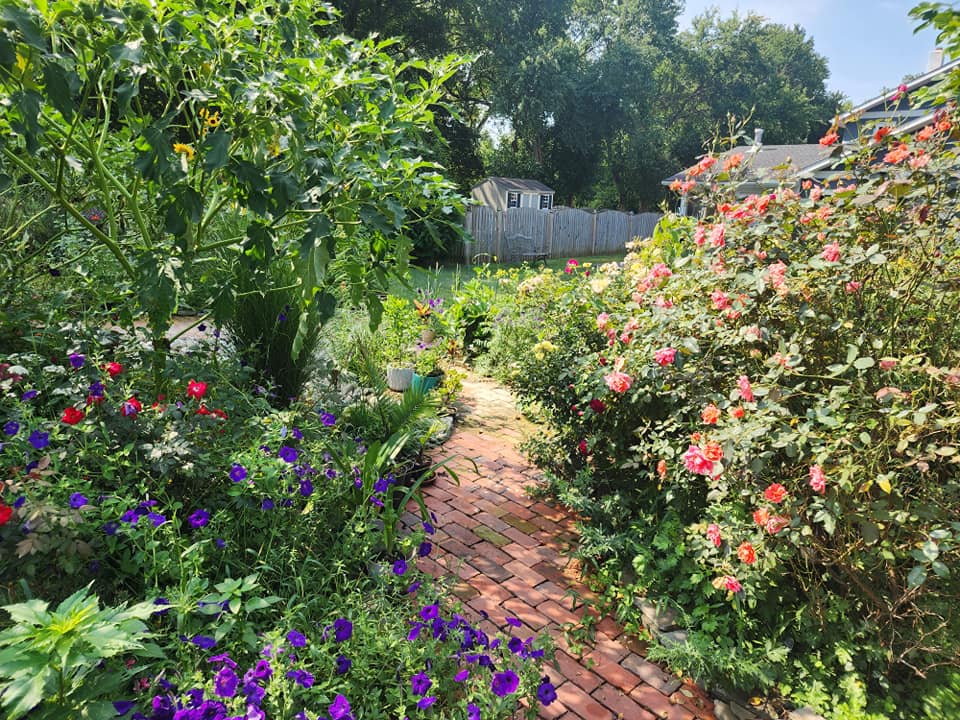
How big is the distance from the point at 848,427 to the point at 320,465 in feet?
6.19

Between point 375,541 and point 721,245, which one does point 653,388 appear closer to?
point 721,245

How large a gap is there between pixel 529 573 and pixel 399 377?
2255 mm

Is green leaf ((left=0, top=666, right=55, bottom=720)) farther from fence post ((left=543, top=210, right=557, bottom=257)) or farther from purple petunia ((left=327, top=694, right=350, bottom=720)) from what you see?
fence post ((left=543, top=210, right=557, bottom=257))

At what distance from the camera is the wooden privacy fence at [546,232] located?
1436 centimetres

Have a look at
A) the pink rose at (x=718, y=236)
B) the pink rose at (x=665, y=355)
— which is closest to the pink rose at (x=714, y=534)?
the pink rose at (x=665, y=355)

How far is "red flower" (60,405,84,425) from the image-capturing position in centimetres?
186

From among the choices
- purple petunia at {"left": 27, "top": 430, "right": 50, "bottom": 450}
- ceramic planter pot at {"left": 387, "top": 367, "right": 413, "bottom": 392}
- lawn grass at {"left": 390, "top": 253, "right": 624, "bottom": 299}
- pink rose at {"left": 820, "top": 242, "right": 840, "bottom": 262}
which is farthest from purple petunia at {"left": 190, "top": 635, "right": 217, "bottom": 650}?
lawn grass at {"left": 390, "top": 253, "right": 624, "bottom": 299}

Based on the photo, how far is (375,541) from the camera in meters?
2.11

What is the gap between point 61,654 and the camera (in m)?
1.03

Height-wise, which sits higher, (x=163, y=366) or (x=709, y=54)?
(x=709, y=54)

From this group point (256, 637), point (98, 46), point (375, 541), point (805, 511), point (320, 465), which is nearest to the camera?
point (256, 637)

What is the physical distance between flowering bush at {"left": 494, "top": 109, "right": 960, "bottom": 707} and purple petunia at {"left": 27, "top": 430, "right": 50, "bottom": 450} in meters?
1.97

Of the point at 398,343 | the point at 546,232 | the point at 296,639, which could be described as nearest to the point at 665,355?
the point at 296,639

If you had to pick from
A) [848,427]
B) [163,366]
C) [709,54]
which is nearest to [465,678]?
[848,427]
